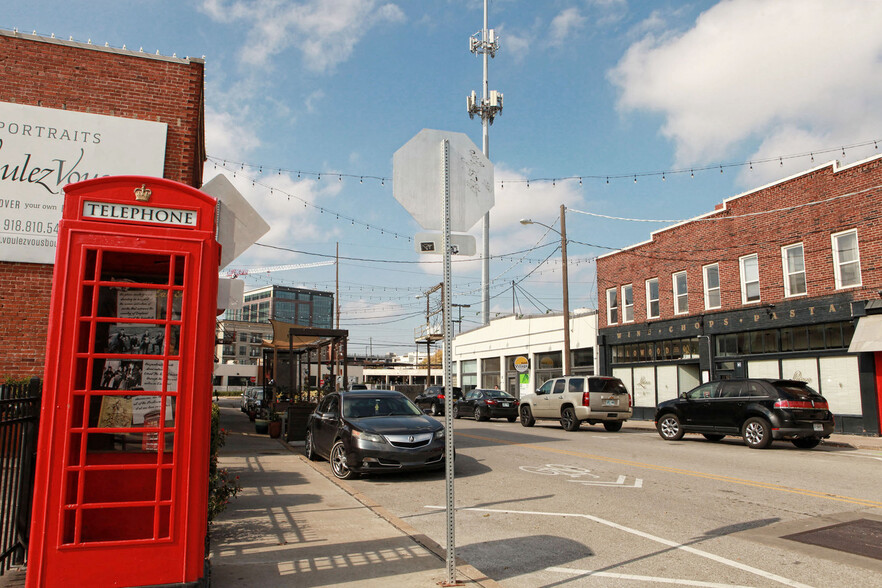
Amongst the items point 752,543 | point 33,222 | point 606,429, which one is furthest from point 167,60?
point 606,429

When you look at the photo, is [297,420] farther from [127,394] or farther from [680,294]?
[680,294]

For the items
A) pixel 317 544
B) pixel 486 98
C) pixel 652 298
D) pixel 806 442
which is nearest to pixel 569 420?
pixel 806 442

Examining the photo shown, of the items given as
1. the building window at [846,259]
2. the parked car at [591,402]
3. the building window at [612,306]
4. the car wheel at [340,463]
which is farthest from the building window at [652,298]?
the car wheel at [340,463]

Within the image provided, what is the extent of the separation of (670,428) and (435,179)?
49.3ft

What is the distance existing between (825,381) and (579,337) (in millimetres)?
13535

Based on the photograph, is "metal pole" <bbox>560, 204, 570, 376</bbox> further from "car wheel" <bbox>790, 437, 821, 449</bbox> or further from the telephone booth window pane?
the telephone booth window pane

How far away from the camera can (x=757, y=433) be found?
1541cm

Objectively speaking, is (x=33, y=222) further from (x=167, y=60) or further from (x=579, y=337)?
(x=579, y=337)

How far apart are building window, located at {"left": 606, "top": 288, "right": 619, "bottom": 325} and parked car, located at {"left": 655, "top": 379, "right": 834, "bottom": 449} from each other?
1376cm

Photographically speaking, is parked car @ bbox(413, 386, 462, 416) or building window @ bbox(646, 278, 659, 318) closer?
building window @ bbox(646, 278, 659, 318)

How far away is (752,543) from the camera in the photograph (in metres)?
6.41

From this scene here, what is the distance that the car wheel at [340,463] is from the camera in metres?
10.8

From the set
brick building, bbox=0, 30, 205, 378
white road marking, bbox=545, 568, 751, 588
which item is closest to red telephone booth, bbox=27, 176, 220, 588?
white road marking, bbox=545, 568, 751, 588

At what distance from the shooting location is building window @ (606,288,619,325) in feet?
102
